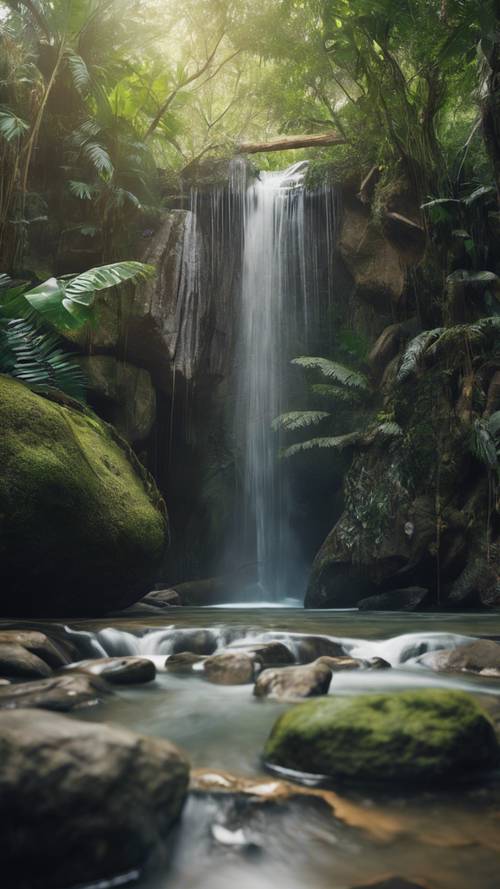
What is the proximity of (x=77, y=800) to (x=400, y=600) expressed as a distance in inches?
337

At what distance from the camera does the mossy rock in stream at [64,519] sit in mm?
6348

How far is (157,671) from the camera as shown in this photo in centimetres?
497

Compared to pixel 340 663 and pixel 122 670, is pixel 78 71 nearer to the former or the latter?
pixel 122 670

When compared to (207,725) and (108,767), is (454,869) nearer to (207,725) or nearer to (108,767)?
(108,767)

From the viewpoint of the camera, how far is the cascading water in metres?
14.0

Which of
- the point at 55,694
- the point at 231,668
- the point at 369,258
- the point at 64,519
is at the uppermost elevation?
the point at 369,258

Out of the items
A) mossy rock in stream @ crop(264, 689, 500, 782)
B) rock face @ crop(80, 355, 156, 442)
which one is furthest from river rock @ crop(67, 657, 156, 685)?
rock face @ crop(80, 355, 156, 442)

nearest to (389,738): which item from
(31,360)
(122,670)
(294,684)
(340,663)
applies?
(294,684)

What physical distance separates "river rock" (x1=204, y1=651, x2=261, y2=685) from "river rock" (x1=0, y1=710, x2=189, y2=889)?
91.3 inches

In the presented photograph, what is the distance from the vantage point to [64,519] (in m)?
6.59

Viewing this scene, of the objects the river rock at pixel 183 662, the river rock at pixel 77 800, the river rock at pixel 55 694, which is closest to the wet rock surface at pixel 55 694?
the river rock at pixel 55 694

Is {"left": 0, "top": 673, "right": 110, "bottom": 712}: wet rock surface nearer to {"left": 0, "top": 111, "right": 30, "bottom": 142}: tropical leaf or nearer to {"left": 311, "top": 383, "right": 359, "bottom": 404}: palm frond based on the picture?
{"left": 0, "top": 111, "right": 30, "bottom": 142}: tropical leaf

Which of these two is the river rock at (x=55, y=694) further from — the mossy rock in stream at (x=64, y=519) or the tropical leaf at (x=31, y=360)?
the tropical leaf at (x=31, y=360)

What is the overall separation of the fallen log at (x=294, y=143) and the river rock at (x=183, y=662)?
39.9 ft
